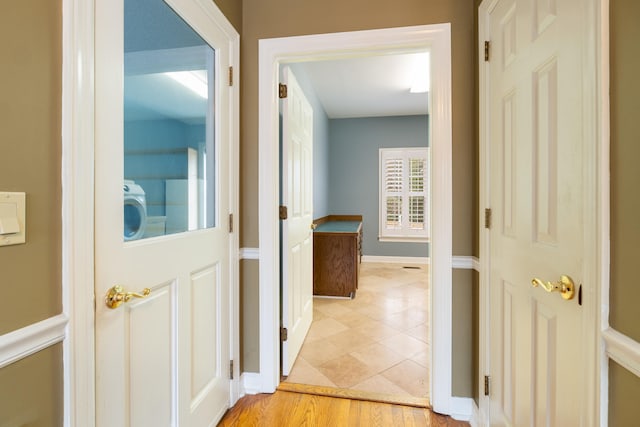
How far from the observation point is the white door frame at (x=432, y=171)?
1.61m

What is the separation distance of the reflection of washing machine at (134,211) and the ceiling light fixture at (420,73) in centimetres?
293

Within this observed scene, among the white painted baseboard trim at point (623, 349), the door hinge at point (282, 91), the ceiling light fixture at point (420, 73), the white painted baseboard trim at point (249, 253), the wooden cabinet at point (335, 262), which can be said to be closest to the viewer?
the white painted baseboard trim at point (623, 349)

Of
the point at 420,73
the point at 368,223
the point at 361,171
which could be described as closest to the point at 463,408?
the point at 420,73

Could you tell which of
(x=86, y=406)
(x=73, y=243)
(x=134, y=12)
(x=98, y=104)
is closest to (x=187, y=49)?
(x=134, y=12)

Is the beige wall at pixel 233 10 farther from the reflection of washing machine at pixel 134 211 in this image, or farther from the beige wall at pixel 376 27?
the reflection of washing machine at pixel 134 211

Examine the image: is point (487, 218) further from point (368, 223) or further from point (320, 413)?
point (368, 223)

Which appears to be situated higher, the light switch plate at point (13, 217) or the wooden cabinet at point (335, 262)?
the light switch plate at point (13, 217)

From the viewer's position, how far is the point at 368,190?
581 centimetres

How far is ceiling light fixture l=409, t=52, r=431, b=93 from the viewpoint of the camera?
3.26 meters

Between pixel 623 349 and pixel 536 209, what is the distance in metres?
0.50

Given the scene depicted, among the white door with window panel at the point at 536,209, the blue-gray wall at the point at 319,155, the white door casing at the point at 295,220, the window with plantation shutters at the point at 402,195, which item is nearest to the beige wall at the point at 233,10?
the white door casing at the point at 295,220

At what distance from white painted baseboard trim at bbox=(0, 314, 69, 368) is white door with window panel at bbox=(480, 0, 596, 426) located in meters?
1.36

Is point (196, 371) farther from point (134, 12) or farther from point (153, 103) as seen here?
point (134, 12)

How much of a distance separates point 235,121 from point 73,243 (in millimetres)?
1108
